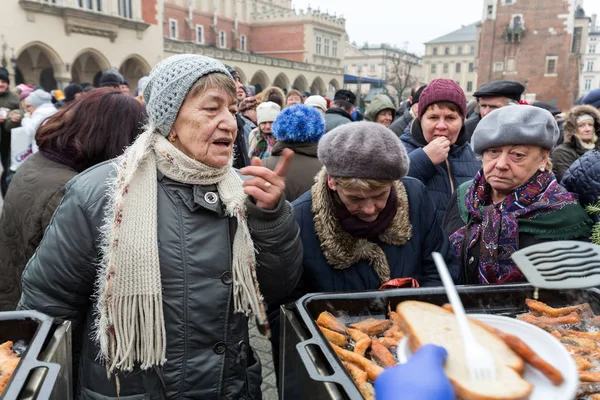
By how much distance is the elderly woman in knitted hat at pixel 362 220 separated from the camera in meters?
1.94

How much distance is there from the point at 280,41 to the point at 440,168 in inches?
1989

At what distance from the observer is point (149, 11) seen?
2742 centimetres

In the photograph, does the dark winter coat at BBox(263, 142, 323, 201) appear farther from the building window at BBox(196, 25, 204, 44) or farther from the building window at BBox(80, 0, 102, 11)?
the building window at BBox(196, 25, 204, 44)

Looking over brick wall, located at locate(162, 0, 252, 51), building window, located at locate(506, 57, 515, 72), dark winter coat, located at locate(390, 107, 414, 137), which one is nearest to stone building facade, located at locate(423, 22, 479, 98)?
building window, located at locate(506, 57, 515, 72)

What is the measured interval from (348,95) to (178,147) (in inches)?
241

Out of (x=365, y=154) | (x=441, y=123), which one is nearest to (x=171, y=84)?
(x=365, y=154)

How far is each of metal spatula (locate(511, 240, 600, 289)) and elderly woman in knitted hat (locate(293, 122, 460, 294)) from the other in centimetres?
68

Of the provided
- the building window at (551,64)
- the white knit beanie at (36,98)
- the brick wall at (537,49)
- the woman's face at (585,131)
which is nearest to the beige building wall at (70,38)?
the white knit beanie at (36,98)

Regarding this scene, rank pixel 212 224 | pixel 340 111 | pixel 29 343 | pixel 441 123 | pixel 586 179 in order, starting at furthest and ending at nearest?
pixel 340 111 → pixel 441 123 → pixel 586 179 → pixel 212 224 → pixel 29 343

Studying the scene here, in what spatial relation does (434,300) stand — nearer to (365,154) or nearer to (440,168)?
(365,154)

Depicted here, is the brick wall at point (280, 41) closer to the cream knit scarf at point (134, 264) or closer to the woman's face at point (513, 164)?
the woman's face at point (513, 164)

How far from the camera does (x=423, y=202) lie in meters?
2.21

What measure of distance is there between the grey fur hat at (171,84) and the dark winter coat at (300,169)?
1813 millimetres

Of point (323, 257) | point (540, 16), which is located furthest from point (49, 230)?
point (540, 16)
